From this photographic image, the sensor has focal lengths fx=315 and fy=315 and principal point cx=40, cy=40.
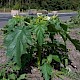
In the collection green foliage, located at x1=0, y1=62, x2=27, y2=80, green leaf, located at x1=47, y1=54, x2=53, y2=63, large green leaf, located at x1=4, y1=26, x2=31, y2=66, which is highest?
large green leaf, located at x1=4, y1=26, x2=31, y2=66

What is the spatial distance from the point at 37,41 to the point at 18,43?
0.54 metres

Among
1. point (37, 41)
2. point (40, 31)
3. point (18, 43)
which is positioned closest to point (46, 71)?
point (37, 41)

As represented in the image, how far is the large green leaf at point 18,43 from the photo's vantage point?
377 cm

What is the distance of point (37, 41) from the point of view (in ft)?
14.1

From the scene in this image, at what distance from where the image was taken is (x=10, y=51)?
3.79m

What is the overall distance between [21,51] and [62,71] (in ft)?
4.28

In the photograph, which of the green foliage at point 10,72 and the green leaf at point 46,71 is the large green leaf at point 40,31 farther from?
the green foliage at point 10,72

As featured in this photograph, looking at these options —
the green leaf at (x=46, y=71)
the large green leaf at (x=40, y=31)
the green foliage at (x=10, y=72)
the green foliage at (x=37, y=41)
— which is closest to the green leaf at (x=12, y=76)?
the green foliage at (x=10, y=72)

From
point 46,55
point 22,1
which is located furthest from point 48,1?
A: point 46,55

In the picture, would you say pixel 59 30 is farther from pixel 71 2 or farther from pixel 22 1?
pixel 71 2

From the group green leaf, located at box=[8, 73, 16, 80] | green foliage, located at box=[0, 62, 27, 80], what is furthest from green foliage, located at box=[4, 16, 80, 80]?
green leaf, located at box=[8, 73, 16, 80]

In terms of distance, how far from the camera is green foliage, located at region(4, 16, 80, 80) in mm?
3818

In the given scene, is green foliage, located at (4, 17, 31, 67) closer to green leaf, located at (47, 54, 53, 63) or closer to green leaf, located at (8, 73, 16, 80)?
green leaf, located at (8, 73, 16, 80)

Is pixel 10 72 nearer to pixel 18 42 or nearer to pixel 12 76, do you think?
pixel 12 76
